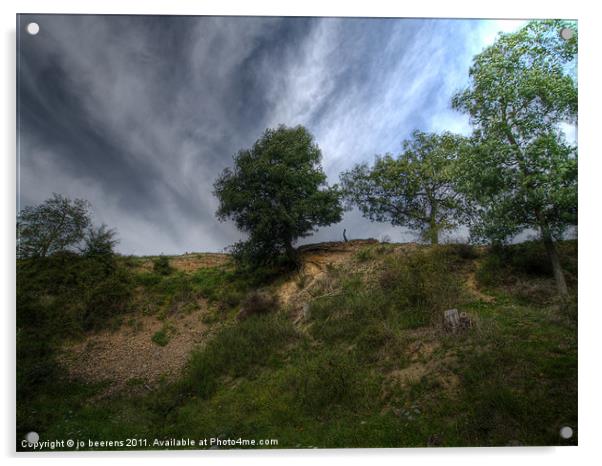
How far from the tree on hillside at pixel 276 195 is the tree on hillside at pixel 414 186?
621mm

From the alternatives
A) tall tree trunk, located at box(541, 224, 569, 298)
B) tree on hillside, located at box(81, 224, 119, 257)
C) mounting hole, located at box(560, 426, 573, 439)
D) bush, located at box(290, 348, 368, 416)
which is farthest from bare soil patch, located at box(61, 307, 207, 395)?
tall tree trunk, located at box(541, 224, 569, 298)

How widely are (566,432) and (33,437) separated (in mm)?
8604

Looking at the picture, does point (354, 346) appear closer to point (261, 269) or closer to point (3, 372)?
point (261, 269)

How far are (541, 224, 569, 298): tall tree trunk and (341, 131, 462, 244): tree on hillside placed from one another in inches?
59.2

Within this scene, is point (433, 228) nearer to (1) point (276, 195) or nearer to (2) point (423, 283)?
(2) point (423, 283)

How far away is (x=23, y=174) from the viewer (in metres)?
5.66

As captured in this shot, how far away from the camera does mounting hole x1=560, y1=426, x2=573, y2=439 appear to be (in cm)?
495

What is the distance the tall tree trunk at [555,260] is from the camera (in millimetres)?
5615

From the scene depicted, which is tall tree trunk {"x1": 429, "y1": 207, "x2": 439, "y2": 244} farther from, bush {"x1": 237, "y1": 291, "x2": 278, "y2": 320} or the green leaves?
bush {"x1": 237, "y1": 291, "x2": 278, "y2": 320}

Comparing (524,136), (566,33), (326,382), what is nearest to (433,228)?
(524,136)

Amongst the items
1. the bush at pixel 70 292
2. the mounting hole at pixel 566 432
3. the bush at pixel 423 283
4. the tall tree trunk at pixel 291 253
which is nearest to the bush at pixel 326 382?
the bush at pixel 423 283

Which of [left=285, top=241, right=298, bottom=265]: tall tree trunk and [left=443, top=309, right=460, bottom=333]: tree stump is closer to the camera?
[left=443, top=309, right=460, bottom=333]: tree stump

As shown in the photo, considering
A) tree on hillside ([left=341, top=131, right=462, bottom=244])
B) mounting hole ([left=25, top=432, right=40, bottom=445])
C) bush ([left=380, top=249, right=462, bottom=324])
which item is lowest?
mounting hole ([left=25, top=432, right=40, bottom=445])

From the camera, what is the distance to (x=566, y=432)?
16.4 feet
